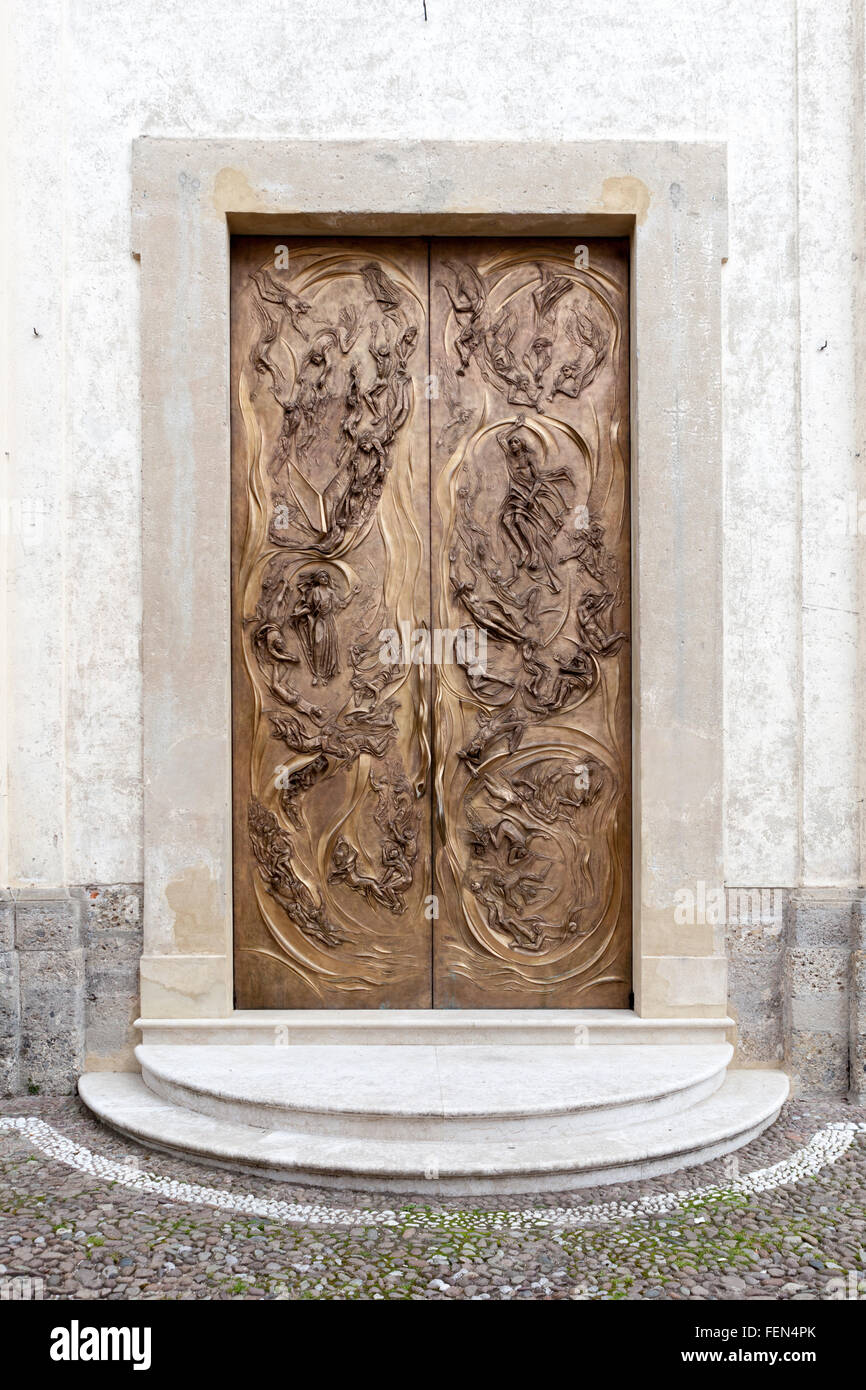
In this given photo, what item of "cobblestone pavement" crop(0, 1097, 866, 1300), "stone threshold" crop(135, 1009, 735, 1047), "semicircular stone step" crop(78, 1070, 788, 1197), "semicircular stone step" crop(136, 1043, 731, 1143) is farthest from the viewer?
"stone threshold" crop(135, 1009, 735, 1047)

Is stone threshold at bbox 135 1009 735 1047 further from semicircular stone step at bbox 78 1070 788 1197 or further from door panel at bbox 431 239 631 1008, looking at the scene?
semicircular stone step at bbox 78 1070 788 1197

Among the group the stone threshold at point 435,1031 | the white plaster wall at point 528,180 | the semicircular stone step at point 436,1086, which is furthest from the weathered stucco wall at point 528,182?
the semicircular stone step at point 436,1086

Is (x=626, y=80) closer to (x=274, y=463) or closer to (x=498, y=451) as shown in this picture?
(x=498, y=451)

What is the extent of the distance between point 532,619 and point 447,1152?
242 centimetres

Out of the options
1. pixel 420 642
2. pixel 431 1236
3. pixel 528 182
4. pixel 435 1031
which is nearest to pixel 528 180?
pixel 528 182

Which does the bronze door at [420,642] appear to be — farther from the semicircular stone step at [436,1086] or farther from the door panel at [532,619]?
the semicircular stone step at [436,1086]

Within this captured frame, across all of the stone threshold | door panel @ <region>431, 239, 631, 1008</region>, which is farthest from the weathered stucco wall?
door panel @ <region>431, 239, 631, 1008</region>

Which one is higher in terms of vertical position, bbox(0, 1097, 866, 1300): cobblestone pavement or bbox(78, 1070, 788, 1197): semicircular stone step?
bbox(78, 1070, 788, 1197): semicircular stone step

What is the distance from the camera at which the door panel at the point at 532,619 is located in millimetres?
5305

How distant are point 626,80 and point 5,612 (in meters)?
3.76

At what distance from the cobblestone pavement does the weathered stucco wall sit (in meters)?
1.23

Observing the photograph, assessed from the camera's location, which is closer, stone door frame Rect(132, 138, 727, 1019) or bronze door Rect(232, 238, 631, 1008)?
stone door frame Rect(132, 138, 727, 1019)

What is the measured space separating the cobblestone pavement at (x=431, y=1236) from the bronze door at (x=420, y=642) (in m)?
1.26

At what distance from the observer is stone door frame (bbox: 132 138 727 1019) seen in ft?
16.7
